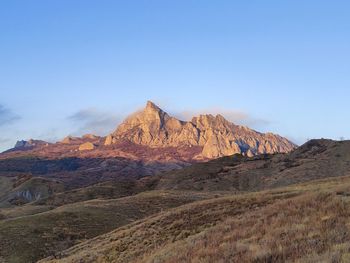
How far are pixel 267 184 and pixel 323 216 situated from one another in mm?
123099

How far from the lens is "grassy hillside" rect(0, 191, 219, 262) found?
4575cm

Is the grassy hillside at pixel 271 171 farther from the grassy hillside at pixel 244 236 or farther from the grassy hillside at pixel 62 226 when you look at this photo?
the grassy hillside at pixel 244 236

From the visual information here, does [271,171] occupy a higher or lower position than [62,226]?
higher

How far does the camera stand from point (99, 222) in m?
57.5

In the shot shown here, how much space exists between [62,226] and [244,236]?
127 feet

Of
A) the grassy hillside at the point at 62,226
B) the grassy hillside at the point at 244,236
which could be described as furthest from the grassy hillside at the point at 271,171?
the grassy hillside at the point at 244,236

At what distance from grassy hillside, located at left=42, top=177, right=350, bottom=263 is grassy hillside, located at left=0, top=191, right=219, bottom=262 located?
363 inches

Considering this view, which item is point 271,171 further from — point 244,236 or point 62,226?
point 244,236

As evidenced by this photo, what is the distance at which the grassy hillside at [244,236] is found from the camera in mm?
14852

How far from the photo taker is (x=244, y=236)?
2011 centimetres

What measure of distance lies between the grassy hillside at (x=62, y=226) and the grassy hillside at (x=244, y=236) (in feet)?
30.3

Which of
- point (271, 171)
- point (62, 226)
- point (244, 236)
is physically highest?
point (271, 171)

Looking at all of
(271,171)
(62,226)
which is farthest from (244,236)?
(271,171)

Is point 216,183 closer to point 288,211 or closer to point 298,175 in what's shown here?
point 298,175
